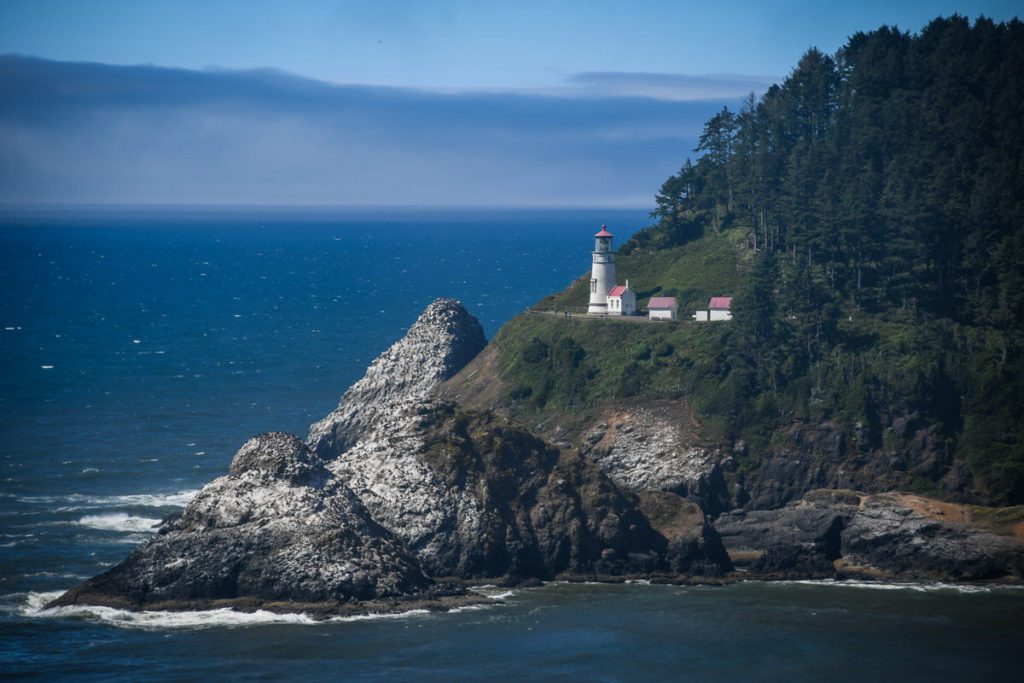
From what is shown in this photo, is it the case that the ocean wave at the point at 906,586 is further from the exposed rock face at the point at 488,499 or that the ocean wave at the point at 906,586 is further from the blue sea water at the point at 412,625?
the exposed rock face at the point at 488,499

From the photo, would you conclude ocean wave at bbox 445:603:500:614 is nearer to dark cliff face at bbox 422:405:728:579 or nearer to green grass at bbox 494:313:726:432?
dark cliff face at bbox 422:405:728:579

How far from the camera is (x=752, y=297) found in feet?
341

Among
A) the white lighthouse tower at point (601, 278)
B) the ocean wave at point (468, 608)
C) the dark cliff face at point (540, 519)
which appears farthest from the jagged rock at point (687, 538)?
the white lighthouse tower at point (601, 278)

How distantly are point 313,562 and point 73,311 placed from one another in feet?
419

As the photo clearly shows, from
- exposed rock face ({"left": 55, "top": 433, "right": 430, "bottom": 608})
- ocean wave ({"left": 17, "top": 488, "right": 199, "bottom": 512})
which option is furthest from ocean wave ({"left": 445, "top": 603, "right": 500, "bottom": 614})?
ocean wave ({"left": 17, "top": 488, "right": 199, "bottom": 512})

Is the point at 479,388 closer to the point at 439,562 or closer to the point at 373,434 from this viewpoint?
the point at 373,434

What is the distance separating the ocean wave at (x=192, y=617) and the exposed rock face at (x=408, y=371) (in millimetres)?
34509

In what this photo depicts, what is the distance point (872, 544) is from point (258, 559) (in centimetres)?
3263

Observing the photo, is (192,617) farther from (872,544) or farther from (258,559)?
(872,544)

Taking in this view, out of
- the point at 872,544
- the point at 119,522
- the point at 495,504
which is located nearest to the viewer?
the point at 495,504

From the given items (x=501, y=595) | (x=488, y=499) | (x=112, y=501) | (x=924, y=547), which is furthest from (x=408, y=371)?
(x=924, y=547)

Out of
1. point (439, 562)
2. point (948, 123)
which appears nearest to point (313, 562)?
point (439, 562)

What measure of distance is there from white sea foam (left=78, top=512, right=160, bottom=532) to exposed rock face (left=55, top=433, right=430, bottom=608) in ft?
42.2

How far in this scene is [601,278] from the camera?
4606 inches
